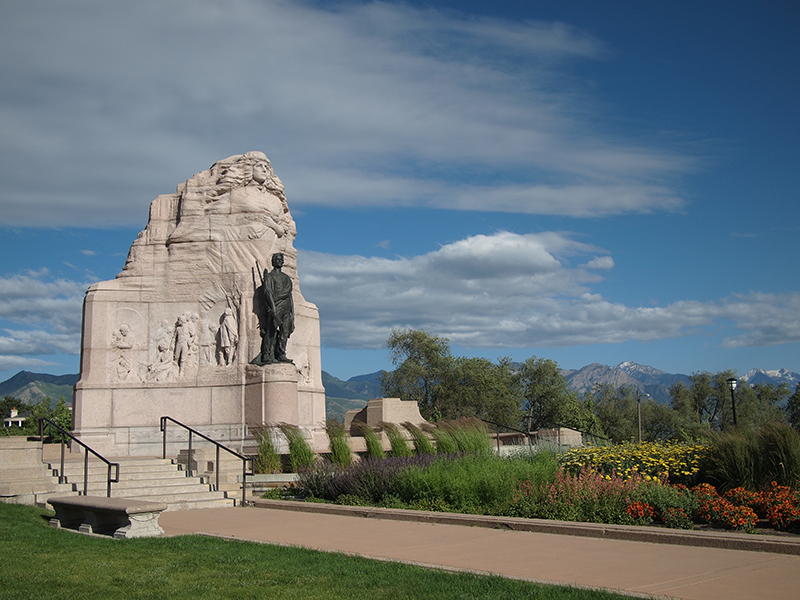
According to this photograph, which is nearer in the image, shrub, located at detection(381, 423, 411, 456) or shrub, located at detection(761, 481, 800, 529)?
shrub, located at detection(761, 481, 800, 529)

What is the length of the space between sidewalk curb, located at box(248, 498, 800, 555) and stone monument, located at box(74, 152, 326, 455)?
836cm

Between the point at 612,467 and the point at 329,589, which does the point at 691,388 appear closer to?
the point at 612,467

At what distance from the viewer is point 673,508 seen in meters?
10.1

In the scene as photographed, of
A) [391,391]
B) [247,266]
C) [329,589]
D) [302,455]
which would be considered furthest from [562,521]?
[391,391]

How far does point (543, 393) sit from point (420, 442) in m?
53.5

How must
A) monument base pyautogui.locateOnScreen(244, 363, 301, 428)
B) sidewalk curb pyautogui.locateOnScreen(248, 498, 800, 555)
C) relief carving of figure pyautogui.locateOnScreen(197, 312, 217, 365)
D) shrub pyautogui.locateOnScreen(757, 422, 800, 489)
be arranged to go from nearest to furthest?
sidewalk curb pyautogui.locateOnScreen(248, 498, 800, 555) < shrub pyautogui.locateOnScreen(757, 422, 800, 489) < monument base pyautogui.locateOnScreen(244, 363, 301, 428) < relief carving of figure pyautogui.locateOnScreen(197, 312, 217, 365)

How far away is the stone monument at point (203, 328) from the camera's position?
21062mm

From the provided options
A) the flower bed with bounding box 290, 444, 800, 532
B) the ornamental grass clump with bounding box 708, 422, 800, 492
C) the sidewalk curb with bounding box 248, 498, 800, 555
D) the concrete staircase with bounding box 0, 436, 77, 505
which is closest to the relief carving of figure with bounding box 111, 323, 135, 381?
the concrete staircase with bounding box 0, 436, 77, 505

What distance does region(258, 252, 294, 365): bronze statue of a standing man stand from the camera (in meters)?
21.1

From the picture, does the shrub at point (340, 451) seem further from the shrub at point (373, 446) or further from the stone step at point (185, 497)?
the stone step at point (185, 497)

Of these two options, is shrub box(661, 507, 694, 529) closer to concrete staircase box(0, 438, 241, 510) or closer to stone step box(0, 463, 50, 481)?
concrete staircase box(0, 438, 241, 510)

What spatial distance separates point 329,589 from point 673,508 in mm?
5306

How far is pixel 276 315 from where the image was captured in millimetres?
21016

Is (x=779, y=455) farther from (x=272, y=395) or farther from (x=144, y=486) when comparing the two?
(x=272, y=395)
